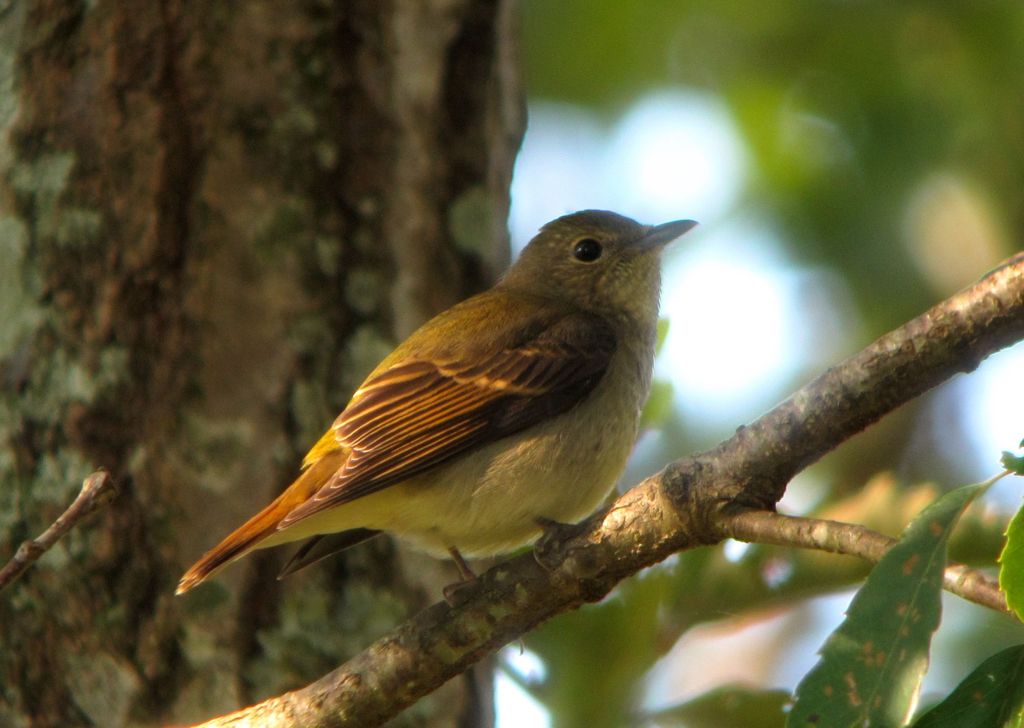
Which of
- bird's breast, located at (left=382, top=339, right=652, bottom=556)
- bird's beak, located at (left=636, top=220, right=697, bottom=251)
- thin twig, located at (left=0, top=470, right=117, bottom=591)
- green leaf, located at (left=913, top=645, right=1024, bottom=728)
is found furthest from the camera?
bird's beak, located at (left=636, top=220, right=697, bottom=251)

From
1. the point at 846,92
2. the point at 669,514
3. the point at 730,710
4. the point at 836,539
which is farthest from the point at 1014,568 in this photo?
the point at 846,92

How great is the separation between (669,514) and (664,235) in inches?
Result: 110

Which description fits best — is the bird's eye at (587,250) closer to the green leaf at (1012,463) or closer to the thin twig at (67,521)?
the thin twig at (67,521)

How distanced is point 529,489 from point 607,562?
3.64 feet

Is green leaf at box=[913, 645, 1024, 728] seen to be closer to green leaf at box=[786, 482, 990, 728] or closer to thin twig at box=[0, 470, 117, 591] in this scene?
green leaf at box=[786, 482, 990, 728]

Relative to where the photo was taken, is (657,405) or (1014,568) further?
(657,405)

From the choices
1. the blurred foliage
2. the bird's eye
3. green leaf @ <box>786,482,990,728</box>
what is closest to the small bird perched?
the bird's eye

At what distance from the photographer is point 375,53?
443 centimetres

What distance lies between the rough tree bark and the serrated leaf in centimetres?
238

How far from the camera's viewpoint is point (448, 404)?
3941 mm

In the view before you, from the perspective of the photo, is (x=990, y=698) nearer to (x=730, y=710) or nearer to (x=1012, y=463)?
(x=1012, y=463)

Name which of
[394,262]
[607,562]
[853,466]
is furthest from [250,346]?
[853,466]

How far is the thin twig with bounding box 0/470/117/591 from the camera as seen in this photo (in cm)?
250

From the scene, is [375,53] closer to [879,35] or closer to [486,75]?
[486,75]
